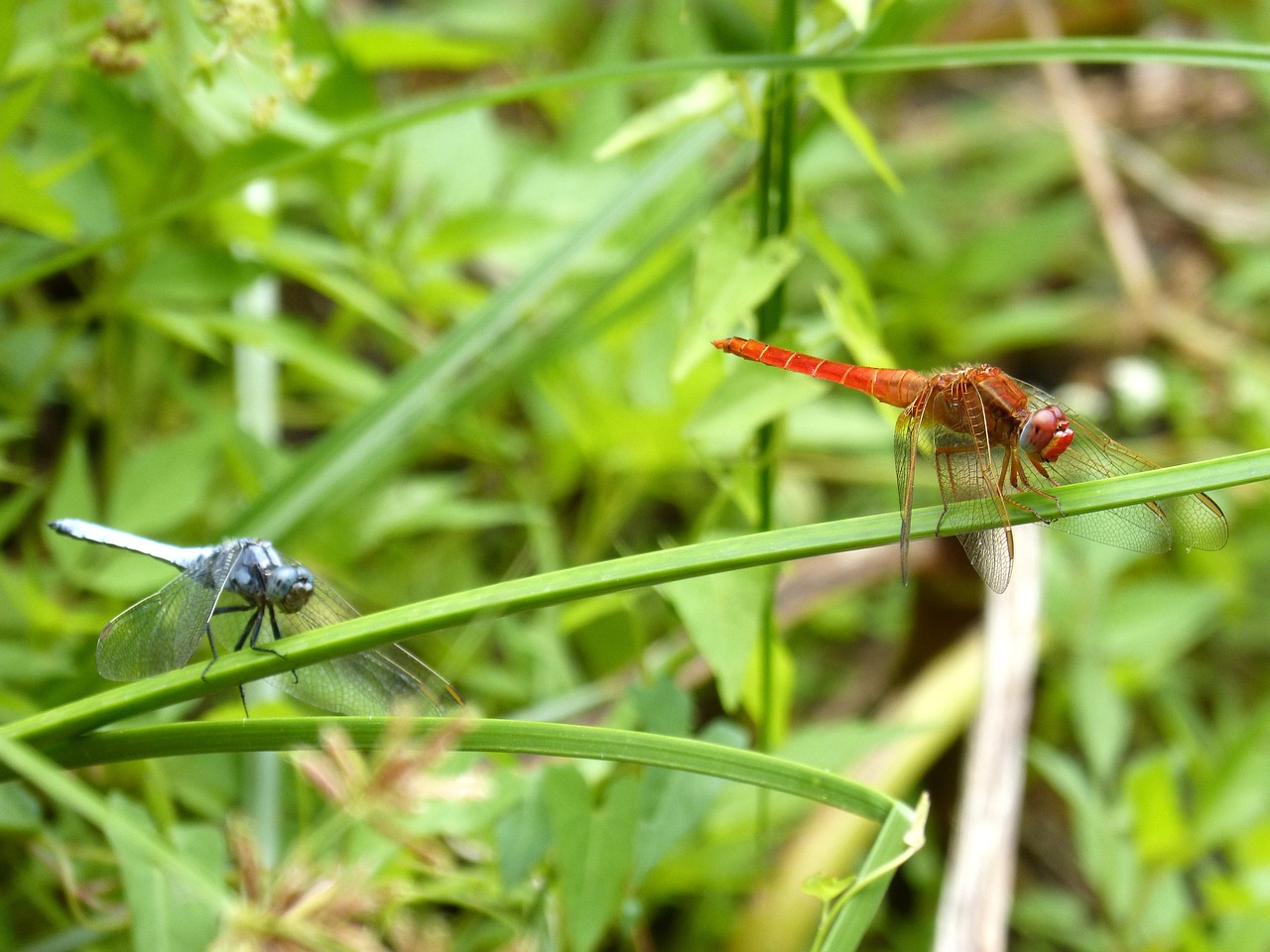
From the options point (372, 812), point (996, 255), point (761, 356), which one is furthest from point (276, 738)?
point (996, 255)

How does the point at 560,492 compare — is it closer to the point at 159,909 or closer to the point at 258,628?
the point at 258,628

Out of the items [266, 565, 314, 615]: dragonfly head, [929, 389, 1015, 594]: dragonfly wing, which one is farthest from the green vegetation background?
[266, 565, 314, 615]: dragonfly head

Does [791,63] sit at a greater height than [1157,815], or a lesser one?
greater

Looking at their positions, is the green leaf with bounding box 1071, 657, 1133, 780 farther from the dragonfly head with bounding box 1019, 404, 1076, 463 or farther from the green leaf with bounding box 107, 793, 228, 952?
the green leaf with bounding box 107, 793, 228, 952

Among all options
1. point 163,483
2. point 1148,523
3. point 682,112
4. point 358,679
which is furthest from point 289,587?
point 1148,523

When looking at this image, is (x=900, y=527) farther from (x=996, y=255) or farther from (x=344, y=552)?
(x=996, y=255)

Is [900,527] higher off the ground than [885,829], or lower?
higher

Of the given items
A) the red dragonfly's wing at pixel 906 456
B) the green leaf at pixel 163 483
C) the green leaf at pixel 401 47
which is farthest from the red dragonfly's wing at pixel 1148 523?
the green leaf at pixel 401 47

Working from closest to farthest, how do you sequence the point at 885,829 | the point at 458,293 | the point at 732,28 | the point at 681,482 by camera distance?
the point at 885,829 → the point at 458,293 → the point at 732,28 → the point at 681,482

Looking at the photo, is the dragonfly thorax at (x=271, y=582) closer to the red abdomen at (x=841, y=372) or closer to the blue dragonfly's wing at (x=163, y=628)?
the blue dragonfly's wing at (x=163, y=628)
